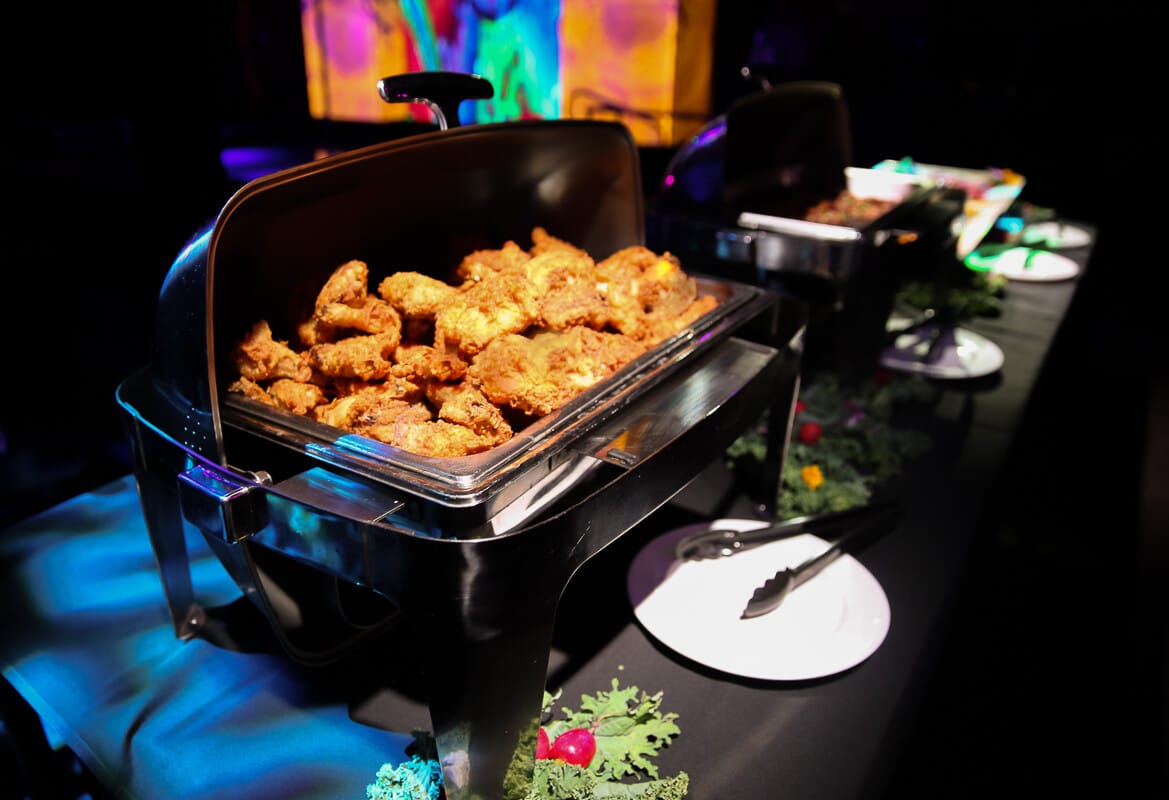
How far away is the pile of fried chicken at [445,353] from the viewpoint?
1070mm

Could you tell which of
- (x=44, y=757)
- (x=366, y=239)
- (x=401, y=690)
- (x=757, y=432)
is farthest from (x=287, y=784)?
(x=757, y=432)

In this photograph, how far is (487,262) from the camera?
4.56 feet

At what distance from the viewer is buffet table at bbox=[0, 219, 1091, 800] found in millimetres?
1073

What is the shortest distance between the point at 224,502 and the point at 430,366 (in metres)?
0.37

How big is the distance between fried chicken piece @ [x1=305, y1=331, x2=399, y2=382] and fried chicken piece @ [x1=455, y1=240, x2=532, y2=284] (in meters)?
0.26

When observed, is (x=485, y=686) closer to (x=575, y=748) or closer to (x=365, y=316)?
(x=575, y=748)

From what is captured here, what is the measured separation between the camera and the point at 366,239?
1.28 meters

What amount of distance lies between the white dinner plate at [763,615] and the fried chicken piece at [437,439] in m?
0.49

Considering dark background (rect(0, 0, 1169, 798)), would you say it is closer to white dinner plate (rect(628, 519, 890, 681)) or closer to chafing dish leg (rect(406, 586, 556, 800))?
white dinner plate (rect(628, 519, 890, 681))

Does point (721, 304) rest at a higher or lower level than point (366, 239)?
lower

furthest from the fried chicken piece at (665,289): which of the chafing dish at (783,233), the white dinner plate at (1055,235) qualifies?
the white dinner plate at (1055,235)

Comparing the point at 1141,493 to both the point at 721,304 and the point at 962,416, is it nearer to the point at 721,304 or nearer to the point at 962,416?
the point at 962,416

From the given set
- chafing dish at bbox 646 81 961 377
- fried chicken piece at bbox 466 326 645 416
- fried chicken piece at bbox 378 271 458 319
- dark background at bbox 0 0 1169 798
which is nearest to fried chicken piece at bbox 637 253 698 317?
fried chicken piece at bbox 466 326 645 416

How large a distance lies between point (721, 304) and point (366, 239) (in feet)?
2.22
